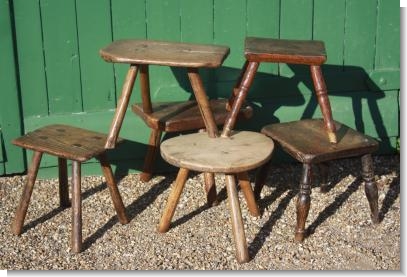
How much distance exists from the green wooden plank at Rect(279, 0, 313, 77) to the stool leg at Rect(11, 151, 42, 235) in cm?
172

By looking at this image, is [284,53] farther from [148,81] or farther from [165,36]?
[165,36]

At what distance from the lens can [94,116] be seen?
4.48m

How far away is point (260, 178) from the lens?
13.7 ft

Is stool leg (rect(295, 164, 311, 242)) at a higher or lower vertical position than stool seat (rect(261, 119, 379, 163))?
lower

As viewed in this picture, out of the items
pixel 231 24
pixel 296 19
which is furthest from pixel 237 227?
pixel 296 19

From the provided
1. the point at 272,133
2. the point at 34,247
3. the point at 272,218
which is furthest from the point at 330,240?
the point at 34,247

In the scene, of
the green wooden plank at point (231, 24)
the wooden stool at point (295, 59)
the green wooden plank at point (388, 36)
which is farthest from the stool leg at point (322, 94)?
the green wooden plank at point (388, 36)

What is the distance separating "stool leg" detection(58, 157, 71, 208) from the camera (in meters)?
4.09

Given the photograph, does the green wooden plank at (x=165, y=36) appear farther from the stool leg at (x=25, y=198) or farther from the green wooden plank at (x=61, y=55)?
the stool leg at (x=25, y=198)

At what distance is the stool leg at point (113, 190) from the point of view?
388cm

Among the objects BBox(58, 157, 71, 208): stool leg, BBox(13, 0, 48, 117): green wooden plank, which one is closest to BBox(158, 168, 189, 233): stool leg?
BBox(58, 157, 71, 208): stool leg

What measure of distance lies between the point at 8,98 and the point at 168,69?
984 mm

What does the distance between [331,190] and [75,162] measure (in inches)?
63.8

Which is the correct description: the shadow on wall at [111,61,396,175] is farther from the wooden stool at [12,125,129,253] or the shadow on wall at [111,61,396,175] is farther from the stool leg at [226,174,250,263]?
the stool leg at [226,174,250,263]
